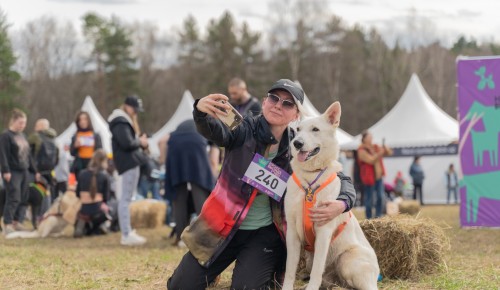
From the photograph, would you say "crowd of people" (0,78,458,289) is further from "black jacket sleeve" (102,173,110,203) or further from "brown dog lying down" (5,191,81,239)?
"brown dog lying down" (5,191,81,239)

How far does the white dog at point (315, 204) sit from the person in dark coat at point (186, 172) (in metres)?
3.78

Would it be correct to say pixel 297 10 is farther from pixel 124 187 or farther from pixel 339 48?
pixel 124 187

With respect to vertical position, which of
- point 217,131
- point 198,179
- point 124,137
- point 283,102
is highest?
point 283,102

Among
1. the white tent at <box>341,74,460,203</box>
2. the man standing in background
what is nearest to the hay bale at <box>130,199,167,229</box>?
the man standing in background

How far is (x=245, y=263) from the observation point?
14.4 feet

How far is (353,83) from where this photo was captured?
1823 inches

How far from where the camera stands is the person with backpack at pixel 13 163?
9477 millimetres

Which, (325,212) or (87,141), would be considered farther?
(87,141)

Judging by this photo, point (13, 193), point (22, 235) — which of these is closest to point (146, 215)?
point (22, 235)

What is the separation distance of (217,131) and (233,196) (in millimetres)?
507

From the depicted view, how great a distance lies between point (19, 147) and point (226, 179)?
635 cm

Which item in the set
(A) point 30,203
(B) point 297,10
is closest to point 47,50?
(B) point 297,10

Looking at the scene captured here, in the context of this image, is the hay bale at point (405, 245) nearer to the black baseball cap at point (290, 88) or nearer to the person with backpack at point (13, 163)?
the black baseball cap at point (290, 88)

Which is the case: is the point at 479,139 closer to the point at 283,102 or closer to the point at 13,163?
the point at 283,102
